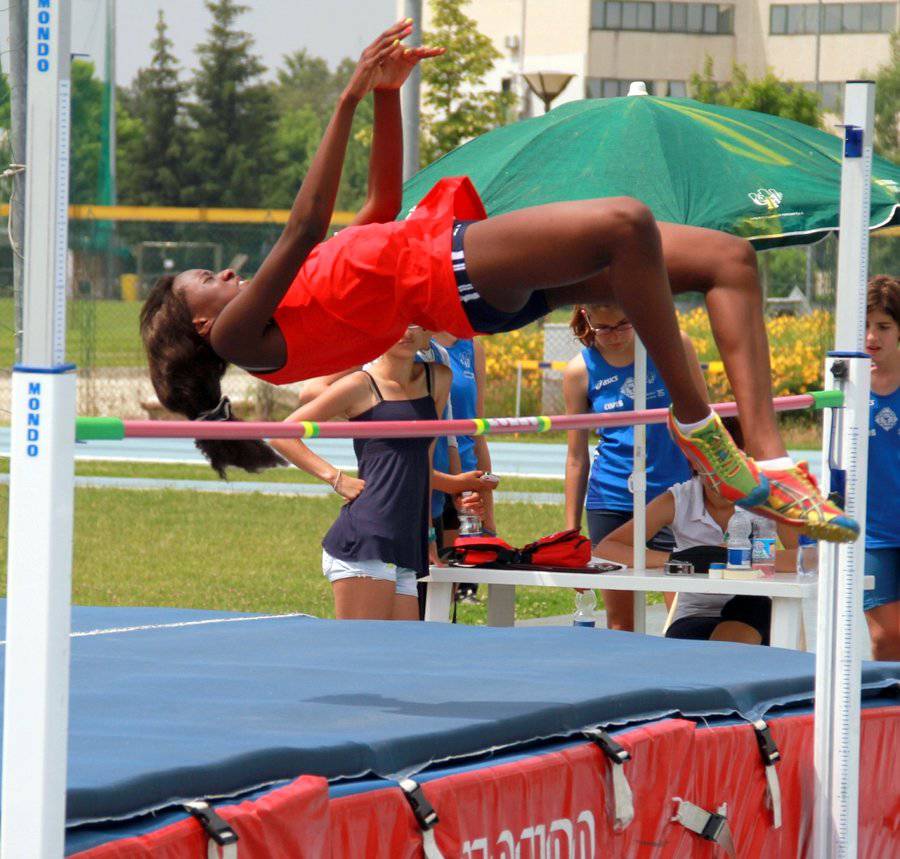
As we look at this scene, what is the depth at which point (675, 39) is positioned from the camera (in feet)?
129

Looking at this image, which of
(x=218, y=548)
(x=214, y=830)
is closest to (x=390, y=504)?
(x=214, y=830)

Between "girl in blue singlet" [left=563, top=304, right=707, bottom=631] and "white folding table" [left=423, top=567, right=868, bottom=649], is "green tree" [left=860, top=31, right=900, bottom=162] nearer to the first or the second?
"girl in blue singlet" [left=563, top=304, right=707, bottom=631]

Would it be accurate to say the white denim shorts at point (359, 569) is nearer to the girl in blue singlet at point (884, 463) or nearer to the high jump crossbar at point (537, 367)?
the girl in blue singlet at point (884, 463)

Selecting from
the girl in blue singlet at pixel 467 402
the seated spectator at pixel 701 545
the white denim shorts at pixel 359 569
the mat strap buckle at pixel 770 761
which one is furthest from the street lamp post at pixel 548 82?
the mat strap buckle at pixel 770 761

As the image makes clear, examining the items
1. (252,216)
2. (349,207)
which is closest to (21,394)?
(349,207)

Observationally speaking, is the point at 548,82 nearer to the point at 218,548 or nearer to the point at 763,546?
the point at 218,548

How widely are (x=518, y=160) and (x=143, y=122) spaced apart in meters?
45.0

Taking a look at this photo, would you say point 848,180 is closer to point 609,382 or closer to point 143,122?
point 609,382

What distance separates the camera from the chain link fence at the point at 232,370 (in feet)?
55.3

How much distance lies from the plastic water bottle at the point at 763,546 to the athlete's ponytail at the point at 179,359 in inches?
76.4

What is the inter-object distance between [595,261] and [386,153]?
27.9 inches

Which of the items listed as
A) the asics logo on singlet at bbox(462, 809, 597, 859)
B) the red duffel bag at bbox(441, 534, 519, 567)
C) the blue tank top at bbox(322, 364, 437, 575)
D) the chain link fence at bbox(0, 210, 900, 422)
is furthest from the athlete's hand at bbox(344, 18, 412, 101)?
the chain link fence at bbox(0, 210, 900, 422)

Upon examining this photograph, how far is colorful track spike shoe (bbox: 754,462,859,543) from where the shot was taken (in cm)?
320

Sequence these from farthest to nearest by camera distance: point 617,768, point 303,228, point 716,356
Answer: point 716,356 → point 617,768 → point 303,228
